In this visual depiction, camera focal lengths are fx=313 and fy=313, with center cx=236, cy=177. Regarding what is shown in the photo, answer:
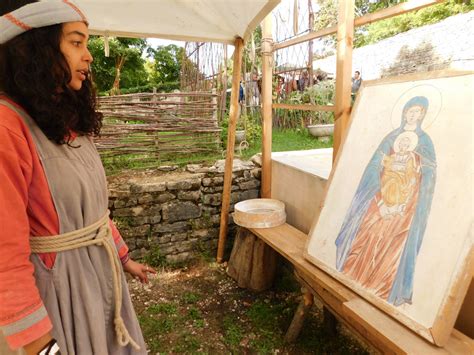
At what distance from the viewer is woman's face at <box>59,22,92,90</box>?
0.98 meters

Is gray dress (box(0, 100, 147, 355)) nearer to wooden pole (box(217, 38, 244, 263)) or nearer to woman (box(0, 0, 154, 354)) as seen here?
woman (box(0, 0, 154, 354))

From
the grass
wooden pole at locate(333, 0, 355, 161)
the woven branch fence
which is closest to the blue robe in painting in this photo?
wooden pole at locate(333, 0, 355, 161)


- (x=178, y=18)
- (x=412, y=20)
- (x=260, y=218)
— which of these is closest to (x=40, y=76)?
(x=178, y=18)

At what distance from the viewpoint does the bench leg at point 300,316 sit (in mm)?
2160

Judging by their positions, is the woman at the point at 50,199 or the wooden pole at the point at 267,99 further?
the wooden pole at the point at 267,99

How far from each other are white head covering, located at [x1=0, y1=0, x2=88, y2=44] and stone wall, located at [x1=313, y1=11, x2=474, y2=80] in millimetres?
7974

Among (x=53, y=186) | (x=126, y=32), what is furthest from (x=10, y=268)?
(x=126, y=32)

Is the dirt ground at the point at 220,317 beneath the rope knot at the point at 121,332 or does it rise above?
beneath

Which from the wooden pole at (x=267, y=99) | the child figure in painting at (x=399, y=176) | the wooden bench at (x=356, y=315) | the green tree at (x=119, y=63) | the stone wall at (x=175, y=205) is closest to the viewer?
the wooden bench at (x=356, y=315)

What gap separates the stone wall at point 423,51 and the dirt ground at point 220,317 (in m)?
6.84

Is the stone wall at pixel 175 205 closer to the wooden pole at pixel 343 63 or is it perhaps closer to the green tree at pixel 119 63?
the wooden pole at pixel 343 63

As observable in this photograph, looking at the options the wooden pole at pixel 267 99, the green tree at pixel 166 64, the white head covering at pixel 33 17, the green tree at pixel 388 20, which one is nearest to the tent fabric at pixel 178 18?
the wooden pole at pixel 267 99

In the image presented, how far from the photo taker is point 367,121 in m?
1.70

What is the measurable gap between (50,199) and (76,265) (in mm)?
255
